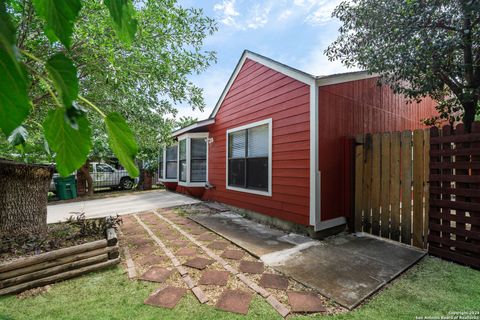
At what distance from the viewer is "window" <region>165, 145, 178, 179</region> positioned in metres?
10.4

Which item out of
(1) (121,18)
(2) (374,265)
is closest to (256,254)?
(2) (374,265)

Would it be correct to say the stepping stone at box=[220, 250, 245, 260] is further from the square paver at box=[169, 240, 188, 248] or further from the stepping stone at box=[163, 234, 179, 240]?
the stepping stone at box=[163, 234, 179, 240]

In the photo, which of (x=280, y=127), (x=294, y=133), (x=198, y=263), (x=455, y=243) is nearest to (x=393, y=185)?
(x=455, y=243)

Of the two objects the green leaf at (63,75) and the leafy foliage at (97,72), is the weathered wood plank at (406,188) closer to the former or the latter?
the leafy foliage at (97,72)

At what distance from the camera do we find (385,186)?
414 centimetres

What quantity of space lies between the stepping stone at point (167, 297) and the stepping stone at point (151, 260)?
29.0 inches

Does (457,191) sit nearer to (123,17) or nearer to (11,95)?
(123,17)

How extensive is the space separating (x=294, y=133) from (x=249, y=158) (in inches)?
64.3

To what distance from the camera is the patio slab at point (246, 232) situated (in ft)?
12.7

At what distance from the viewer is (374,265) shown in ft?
10.4

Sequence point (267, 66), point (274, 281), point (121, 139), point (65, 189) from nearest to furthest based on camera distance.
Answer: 1. point (121, 139)
2. point (274, 281)
3. point (267, 66)
4. point (65, 189)

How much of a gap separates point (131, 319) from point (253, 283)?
1.27 m

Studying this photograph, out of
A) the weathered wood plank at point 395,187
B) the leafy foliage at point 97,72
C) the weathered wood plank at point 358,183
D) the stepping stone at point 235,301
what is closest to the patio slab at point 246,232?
the stepping stone at point 235,301

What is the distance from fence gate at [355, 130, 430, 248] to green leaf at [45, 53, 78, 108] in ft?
14.8
